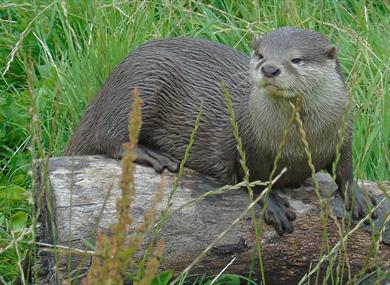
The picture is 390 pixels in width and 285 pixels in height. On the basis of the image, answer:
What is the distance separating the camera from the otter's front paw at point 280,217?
2.99 meters

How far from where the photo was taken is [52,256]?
2787 mm

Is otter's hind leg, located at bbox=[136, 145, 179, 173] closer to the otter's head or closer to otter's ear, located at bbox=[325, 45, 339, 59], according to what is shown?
the otter's head

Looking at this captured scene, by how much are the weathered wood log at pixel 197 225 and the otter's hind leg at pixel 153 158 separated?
5 centimetres

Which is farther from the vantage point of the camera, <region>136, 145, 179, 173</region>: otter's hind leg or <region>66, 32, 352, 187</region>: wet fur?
<region>136, 145, 179, 173</region>: otter's hind leg

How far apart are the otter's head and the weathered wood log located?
327 millimetres

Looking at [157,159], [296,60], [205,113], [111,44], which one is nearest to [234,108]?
[205,113]

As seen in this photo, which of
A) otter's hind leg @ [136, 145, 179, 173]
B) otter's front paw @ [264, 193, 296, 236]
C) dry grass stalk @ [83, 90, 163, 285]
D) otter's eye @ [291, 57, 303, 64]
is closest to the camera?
dry grass stalk @ [83, 90, 163, 285]

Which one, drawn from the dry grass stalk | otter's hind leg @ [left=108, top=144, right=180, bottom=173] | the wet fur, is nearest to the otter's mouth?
the wet fur

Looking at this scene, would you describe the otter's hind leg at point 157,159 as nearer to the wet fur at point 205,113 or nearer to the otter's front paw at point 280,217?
the wet fur at point 205,113

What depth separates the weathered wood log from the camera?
2840 millimetres

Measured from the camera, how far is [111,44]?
12.9ft

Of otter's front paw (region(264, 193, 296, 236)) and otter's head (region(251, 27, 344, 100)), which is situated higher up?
otter's head (region(251, 27, 344, 100))

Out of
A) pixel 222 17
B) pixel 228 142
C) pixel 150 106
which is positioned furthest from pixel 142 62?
pixel 222 17

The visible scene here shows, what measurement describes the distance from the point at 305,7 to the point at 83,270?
6.50 feet
